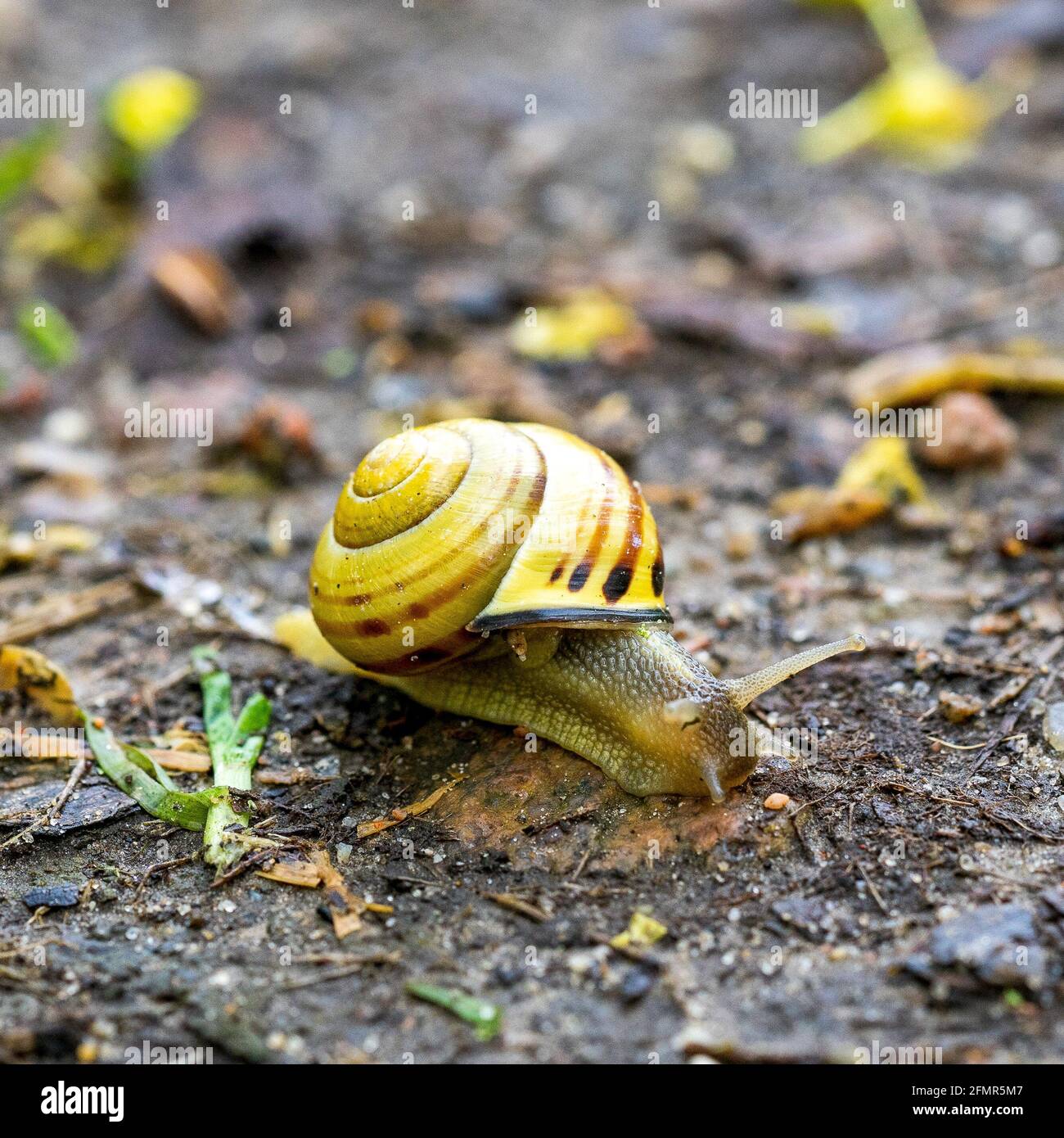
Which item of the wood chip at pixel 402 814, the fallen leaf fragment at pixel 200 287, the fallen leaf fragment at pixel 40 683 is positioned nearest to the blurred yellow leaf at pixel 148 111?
the fallen leaf fragment at pixel 200 287

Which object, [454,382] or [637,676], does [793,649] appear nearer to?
[637,676]

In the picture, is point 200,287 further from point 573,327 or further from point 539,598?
point 539,598

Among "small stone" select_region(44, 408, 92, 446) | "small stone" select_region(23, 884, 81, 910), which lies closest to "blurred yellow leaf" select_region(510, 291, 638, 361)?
"small stone" select_region(44, 408, 92, 446)

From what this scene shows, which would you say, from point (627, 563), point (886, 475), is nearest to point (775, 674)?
point (627, 563)

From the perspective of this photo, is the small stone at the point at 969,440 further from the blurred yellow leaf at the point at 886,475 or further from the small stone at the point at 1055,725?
the small stone at the point at 1055,725

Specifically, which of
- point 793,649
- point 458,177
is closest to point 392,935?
point 793,649

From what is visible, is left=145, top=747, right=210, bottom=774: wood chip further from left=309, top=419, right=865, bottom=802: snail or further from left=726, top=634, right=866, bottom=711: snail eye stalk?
left=726, top=634, right=866, bottom=711: snail eye stalk
